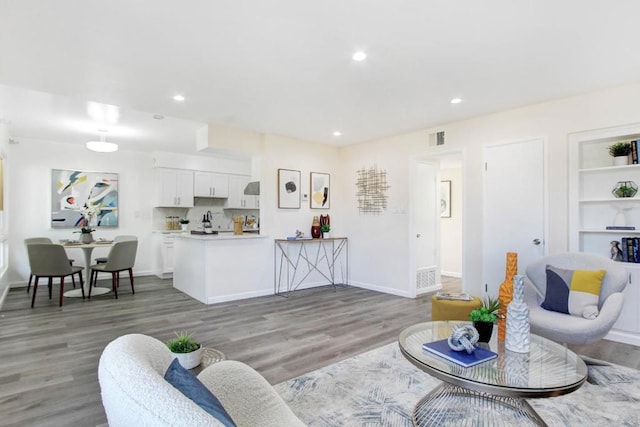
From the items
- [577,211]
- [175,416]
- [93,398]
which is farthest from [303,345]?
[577,211]

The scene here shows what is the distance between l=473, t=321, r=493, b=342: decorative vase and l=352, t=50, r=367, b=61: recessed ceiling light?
2.17m

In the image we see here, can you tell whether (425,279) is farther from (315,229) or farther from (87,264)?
(87,264)

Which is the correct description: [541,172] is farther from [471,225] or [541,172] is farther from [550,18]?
[550,18]

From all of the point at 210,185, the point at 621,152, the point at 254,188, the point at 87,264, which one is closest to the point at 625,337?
the point at 621,152

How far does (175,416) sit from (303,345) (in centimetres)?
266

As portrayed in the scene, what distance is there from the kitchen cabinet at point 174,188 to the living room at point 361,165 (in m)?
0.22

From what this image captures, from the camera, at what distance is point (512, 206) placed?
163 inches

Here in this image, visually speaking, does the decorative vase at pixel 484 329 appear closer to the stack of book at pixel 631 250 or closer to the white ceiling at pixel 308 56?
the white ceiling at pixel 308 56

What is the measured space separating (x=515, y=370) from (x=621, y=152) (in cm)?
296

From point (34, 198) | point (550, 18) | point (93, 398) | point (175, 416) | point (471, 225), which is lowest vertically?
point (93, 398)

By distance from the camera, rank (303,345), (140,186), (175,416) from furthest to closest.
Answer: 1. (140,186)
2. (303,345)
3. (175,416)

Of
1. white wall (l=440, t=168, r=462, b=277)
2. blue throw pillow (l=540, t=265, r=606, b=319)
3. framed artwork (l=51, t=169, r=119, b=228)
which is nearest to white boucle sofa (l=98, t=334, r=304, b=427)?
blue throw pillow (l=540, t=265, r=606, b=319)

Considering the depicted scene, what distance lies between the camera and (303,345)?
130 inches

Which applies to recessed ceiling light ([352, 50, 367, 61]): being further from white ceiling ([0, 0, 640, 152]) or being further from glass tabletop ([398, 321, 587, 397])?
glass tabletop ([398, 321, 587, 397])
